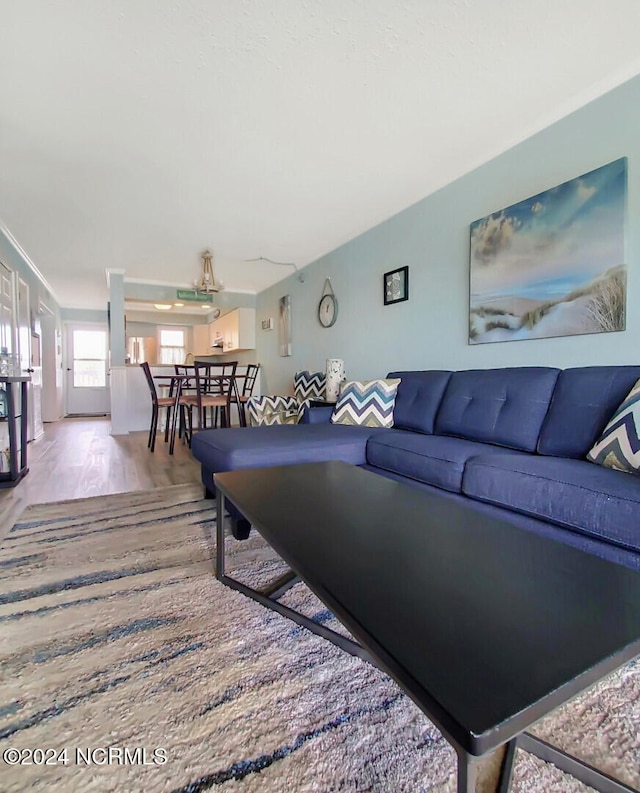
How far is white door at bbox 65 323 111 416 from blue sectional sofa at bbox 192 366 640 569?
7457 mm

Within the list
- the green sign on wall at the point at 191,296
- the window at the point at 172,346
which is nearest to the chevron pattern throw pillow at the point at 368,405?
the green sign on wall at the point at 191,296

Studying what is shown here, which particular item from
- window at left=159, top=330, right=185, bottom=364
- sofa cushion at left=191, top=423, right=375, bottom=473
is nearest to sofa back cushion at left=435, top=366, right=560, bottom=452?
sofa cushion at left=191, top=423, right=375, bottom=473

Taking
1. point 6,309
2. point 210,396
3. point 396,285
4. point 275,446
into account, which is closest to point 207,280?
point 210,396

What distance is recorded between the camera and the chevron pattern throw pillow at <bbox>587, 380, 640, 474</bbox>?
4.72 ft

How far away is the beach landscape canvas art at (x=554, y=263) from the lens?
2023 mm

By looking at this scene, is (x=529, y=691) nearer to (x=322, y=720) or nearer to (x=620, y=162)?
(x=322, y=720)

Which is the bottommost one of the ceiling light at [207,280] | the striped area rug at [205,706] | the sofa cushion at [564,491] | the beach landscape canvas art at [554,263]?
the striped area rug at [205,706]

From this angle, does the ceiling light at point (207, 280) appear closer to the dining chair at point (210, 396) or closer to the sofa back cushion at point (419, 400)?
the dining chair at point (210, 396)

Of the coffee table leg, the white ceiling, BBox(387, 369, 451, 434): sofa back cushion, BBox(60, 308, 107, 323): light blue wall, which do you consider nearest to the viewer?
the coffee table leg

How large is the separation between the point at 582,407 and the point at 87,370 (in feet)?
29.9

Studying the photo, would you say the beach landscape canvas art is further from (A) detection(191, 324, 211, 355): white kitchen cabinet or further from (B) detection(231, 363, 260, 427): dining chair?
(A) detection(191, 324, 211, 355): white kitchen cabinet

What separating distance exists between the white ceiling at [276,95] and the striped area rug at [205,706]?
89.3 inches

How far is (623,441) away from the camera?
4.87ft

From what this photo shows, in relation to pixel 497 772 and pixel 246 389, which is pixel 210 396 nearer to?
pixel 246 389
